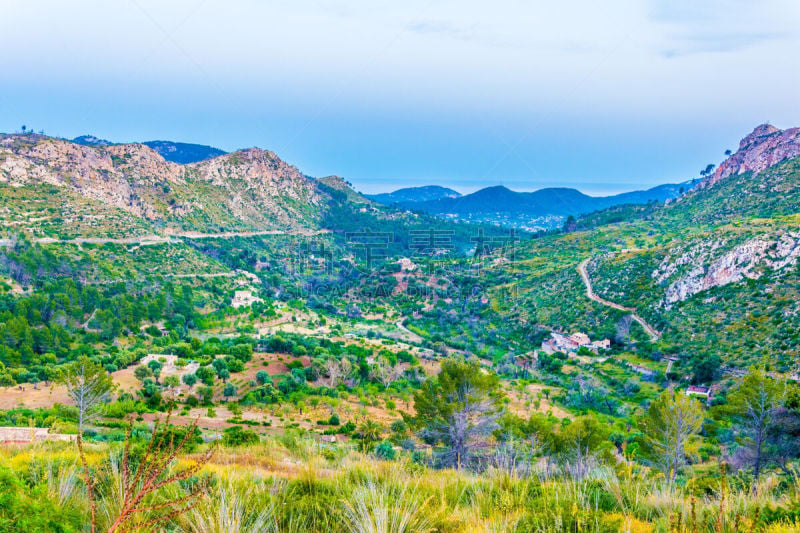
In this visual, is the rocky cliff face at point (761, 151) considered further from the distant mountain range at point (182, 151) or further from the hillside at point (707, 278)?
the distant mountain range at point (182, 151)

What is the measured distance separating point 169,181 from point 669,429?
69046 mm

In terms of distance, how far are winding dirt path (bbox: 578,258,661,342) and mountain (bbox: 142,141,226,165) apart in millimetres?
140399

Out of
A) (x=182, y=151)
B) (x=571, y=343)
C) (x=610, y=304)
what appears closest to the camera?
(x=571, y=343)

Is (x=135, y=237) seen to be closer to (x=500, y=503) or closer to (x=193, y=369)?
(x=193, y=369)

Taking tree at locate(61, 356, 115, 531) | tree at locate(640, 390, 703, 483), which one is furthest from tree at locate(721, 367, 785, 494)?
tree at locate(61, 356, 115, 531)

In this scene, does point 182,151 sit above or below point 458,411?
above

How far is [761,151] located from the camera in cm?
5931

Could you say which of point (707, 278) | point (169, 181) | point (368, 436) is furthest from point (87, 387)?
point (169, 181)

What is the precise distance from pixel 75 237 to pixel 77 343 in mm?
19191

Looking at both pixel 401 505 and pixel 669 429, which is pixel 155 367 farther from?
pixel 401 505

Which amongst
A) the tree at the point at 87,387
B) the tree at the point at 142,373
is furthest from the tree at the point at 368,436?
the tree at the point at 142,373

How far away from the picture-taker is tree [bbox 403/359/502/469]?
10.2 meters

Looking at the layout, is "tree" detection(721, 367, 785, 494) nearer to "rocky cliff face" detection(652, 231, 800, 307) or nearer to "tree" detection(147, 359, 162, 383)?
"rocky cliff face" detection(652, 231, 800, 307)

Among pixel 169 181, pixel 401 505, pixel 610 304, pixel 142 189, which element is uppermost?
pixel 169 181
